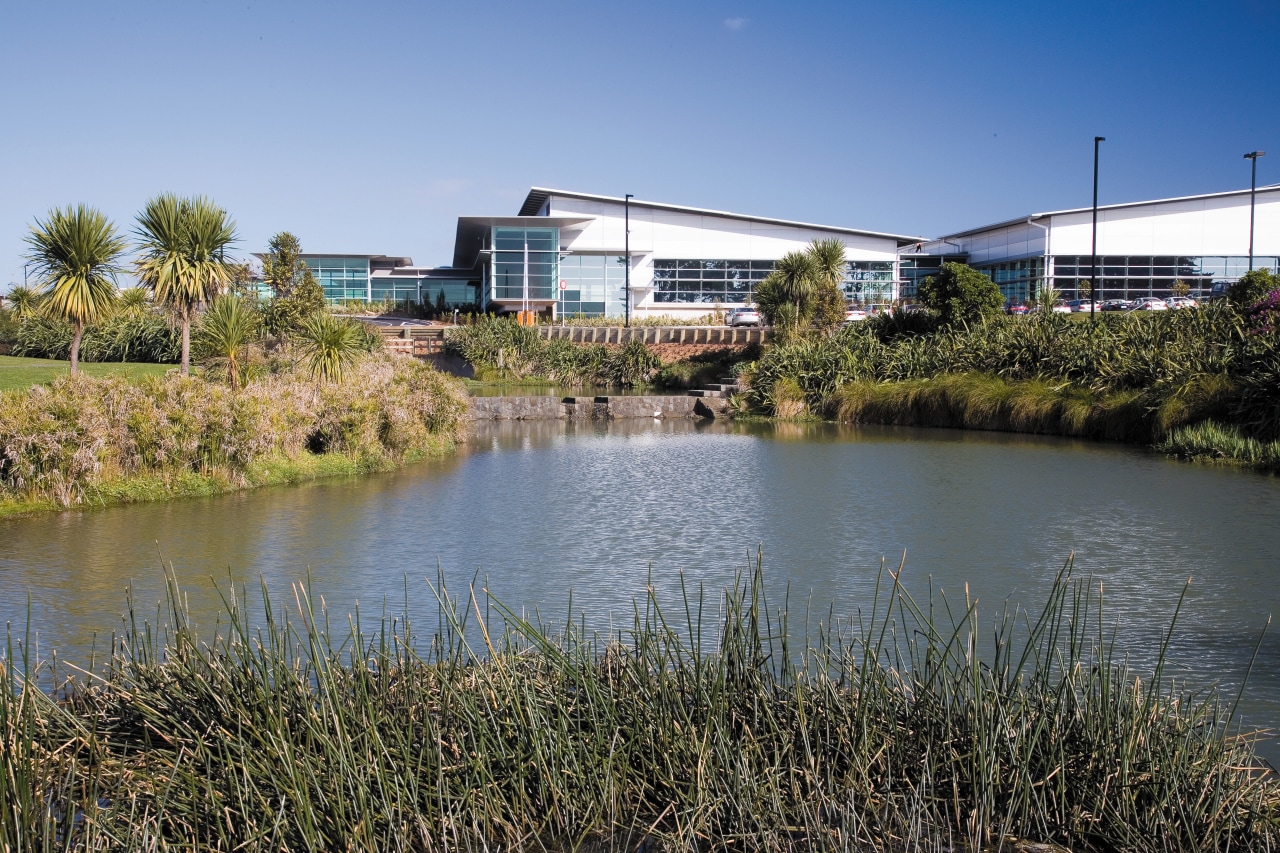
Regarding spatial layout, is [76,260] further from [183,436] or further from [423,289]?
[423,289]

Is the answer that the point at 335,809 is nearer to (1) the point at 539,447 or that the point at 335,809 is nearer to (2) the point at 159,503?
(2) the point at 159,503

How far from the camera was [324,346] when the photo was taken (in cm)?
1864

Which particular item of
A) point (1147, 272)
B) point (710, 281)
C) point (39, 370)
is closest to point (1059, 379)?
point (39, 370)

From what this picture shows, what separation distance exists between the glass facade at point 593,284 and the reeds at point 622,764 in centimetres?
5217

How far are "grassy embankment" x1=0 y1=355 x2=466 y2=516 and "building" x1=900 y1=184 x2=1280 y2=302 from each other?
156ft

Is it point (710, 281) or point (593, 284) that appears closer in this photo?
point (593, 284)

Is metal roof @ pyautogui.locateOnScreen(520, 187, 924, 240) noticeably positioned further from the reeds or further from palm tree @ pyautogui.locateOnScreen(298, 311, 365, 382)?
the reeds

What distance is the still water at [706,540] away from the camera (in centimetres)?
822

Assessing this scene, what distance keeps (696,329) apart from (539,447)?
1993cm

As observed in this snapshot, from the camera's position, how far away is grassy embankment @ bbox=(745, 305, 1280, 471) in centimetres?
1759

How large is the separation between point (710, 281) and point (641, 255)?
13.7ft

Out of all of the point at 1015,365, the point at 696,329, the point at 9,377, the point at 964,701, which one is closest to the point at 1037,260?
the point at 696,329

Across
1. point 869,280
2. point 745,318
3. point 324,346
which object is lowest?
point 324,346

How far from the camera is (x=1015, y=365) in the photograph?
81.3 ft
